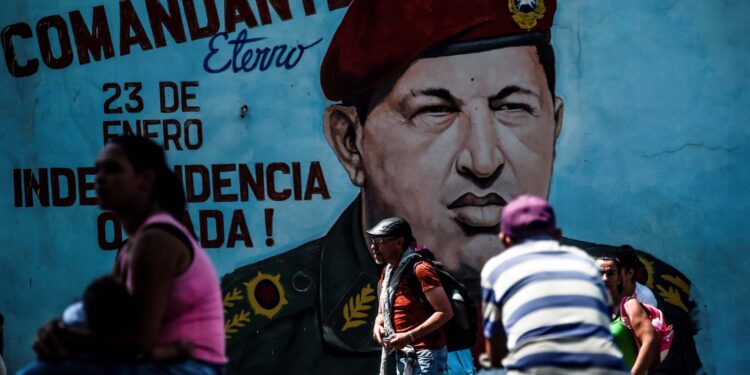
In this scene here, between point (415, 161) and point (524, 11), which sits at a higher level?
point (524, 11)

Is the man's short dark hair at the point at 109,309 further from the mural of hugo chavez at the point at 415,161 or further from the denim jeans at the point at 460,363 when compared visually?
the mural of hugo chavez at the point at 415,161

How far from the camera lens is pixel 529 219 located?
4320 mm

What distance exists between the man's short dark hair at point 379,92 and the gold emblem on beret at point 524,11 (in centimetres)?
18

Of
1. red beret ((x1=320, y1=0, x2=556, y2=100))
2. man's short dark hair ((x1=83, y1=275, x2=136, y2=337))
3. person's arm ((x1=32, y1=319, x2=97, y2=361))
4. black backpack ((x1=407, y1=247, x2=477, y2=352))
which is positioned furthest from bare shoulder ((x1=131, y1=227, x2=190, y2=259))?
red beret ((x1=320, y1=0, x2=556, y2=100))

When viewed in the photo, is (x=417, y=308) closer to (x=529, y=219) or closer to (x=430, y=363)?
(x=430, y=363)

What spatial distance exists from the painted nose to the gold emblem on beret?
694mm

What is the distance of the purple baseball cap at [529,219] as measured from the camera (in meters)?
4.32

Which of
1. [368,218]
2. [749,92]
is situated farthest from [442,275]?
[749,92]

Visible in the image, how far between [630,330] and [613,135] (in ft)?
8.99

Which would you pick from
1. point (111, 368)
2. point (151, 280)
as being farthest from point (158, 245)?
A: point (111, 368)

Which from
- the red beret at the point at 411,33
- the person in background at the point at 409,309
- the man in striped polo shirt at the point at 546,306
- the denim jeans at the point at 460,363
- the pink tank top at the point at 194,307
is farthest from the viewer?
the red beret at the point at 411,33

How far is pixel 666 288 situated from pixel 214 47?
12.3 ft

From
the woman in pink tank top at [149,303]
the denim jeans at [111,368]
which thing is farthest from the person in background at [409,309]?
the denim jeans at [111,368]

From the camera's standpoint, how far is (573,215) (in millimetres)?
8469
